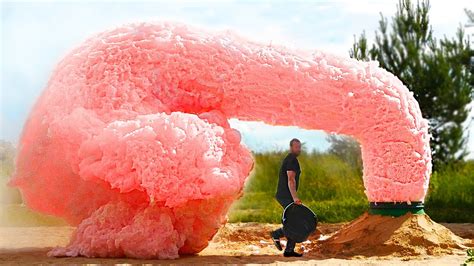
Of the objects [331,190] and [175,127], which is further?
[331,190]

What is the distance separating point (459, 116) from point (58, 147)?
14.5 metres

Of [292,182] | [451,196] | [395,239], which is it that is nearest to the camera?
[292,182]

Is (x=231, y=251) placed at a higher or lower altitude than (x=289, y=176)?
lower

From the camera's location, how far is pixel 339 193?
19922mm

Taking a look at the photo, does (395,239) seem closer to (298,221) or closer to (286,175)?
(298,221)

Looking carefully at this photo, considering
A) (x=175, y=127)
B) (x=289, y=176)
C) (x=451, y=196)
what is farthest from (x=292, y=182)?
(x=451, y=196)

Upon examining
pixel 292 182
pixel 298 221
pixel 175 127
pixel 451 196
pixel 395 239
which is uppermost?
pixel 175 127

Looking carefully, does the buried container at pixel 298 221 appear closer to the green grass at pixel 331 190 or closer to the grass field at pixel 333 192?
the grass field at pixel 333 192

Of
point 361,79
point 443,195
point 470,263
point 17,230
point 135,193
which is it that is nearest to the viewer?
point 470,263

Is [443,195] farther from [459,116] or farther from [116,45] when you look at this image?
[116,45]

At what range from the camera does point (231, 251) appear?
33.2 feet

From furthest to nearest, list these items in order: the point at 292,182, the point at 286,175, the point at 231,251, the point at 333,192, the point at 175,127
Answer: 1. the point at 333,192
2. the point at 231,251
3. the point at 286,175
4. the point at 292,182
5. the point at 175,127

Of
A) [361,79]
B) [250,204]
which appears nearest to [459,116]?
[250,204]

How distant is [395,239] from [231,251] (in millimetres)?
2285
